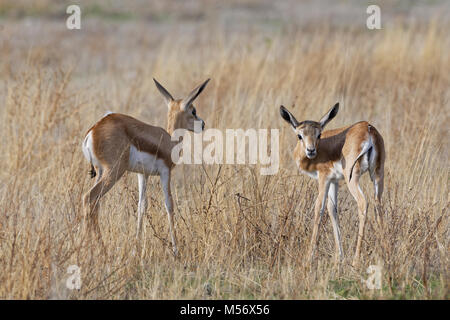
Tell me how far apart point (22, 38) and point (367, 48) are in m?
7.81

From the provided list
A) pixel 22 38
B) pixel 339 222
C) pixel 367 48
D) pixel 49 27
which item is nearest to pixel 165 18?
pixel 49 27

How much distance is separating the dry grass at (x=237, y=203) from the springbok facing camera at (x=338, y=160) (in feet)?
0.58

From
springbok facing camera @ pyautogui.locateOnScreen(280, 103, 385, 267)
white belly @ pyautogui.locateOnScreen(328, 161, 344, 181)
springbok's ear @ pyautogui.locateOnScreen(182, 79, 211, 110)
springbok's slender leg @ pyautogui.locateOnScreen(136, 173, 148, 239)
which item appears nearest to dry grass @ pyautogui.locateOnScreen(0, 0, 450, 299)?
springbok's slender leg @ pyautogui.locateOnScreen(136, 173, 148, 239)

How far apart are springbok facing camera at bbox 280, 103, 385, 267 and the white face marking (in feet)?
3.40

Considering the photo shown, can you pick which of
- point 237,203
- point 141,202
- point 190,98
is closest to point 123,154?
point 141,202

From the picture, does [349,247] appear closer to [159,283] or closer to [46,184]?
[159,283]

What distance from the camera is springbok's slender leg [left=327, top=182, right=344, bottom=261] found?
16.5 ft

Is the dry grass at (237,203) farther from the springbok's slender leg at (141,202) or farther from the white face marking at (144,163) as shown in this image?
the white face marking at (144,163)

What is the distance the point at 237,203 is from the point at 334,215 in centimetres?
77

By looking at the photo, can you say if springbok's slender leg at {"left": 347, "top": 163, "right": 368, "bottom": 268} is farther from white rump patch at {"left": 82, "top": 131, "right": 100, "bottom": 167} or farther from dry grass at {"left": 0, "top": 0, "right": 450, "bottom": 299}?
white rump patch at {"left": 82, "top": 131, "right": 100, "bottom": 167}

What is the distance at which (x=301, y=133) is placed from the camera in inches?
197

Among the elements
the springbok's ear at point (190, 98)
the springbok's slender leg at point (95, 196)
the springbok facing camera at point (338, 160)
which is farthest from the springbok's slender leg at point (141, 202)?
the springbok facing camera at point (338, 160)

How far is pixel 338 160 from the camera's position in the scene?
5.08 meters

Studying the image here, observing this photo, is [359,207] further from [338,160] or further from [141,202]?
[141,202]
